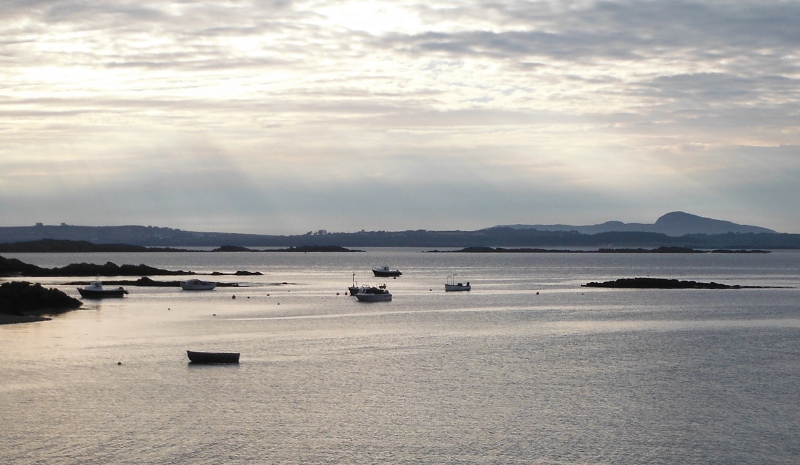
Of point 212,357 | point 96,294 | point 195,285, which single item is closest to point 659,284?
point 195,285

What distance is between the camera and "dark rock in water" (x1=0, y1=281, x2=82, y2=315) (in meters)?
68.8

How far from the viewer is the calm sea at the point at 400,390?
27.6 meters

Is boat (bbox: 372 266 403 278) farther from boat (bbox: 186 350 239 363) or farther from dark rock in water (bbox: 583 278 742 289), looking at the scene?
boat (bbox: 186 350 239 363)

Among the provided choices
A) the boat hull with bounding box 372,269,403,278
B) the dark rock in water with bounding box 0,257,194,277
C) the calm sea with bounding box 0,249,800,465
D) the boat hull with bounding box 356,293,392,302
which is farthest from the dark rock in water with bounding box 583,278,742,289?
the dark rock in water with bounding box 0,257,194,277

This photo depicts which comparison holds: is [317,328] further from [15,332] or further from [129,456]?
[129,456]

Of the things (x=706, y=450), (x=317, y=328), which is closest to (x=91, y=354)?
(x=317, y=328)

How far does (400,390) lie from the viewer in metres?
37.0

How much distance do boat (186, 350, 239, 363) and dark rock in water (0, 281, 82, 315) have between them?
97.8 feet

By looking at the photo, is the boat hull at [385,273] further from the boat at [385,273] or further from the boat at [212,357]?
the boat at [212,357]

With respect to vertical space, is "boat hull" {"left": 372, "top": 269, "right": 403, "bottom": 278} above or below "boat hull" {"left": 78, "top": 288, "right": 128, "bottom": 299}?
above

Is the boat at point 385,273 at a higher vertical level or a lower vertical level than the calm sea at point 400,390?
higher

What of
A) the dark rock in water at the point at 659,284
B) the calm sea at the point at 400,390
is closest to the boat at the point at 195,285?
the calm sea at the point at 400,390

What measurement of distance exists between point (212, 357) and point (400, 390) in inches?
469

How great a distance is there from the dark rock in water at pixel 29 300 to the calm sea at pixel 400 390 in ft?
16.5
